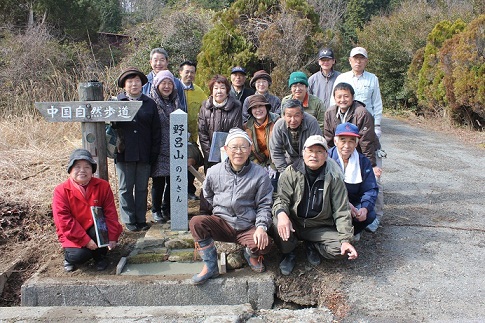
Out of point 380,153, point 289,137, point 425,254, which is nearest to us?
point 425,254

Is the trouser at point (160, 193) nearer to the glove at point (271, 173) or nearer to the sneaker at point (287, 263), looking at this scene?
the glove at point (271, 173)

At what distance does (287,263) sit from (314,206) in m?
0.55

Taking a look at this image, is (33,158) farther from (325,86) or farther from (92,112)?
(325,86)

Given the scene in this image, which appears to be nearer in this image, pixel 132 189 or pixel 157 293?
pixel 157 293

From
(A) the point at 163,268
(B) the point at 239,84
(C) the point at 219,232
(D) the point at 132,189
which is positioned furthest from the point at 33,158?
(C) the point at 219,232

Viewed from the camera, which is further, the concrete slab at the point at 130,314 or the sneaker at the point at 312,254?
the sneaker at the point at 312,254

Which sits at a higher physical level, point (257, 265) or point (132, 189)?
point (132, 189)

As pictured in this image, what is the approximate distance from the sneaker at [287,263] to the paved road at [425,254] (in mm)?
471

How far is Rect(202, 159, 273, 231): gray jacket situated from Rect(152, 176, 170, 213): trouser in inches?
42.5

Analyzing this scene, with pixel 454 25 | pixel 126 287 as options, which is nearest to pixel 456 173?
pixel 126 287

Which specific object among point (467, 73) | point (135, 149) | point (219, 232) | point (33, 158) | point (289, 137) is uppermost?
point (467, 73)

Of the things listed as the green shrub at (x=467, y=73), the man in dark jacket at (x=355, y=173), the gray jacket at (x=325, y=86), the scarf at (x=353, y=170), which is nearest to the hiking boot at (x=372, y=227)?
the man in dark jacket at (x=355, y=173)

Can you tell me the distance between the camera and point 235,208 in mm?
3631

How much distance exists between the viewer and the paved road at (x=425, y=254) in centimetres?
316
